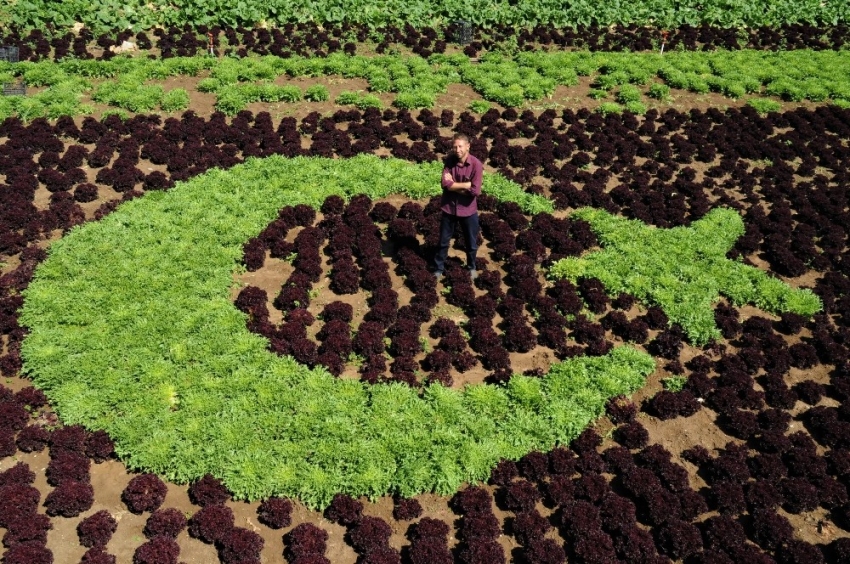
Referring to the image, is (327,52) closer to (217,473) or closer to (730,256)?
(730,256)

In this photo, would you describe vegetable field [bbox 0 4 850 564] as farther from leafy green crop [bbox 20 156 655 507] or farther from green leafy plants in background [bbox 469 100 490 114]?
green leafy plants in background [bbox 469 100 490 114]

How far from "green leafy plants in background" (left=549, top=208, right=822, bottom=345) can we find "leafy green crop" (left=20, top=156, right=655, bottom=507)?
65.0 inches

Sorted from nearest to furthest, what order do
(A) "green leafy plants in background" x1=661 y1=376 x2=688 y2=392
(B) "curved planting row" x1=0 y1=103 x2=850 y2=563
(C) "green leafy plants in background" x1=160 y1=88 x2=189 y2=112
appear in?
(B) "curved planting row" x1=0 y1=103 x2=850 y2=563, (A) "green leafy plants in background" x1=661 y1=376 x2=688 y2=392, (C) "green leafy plants in background" x1=160 y1=88 x2=189 y2=112

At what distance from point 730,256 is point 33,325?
13.7 metres

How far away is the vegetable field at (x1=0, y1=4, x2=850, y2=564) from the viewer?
29.4ft

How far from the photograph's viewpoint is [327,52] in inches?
905

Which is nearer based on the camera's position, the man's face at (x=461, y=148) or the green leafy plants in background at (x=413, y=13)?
the man's face at (x=461, y=148)

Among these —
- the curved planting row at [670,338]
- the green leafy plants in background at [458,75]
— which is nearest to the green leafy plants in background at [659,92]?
the green leafy plants in background at [458,75]

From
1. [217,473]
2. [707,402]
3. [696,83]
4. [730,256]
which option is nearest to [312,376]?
[217,473]

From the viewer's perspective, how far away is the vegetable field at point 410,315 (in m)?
8.95

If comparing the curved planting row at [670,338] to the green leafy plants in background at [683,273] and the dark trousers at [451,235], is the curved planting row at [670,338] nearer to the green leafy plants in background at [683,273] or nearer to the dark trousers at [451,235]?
the green leafy plants in background at [683,273]

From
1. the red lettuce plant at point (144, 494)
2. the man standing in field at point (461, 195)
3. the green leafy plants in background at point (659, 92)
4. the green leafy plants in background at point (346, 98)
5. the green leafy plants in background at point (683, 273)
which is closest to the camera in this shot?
the red lettuce plant at point (144, 494)

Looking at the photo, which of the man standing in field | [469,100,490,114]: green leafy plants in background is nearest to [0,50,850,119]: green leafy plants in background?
[469,100,490,114]: green leafy plants in background

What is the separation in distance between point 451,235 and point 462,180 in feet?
3.86
